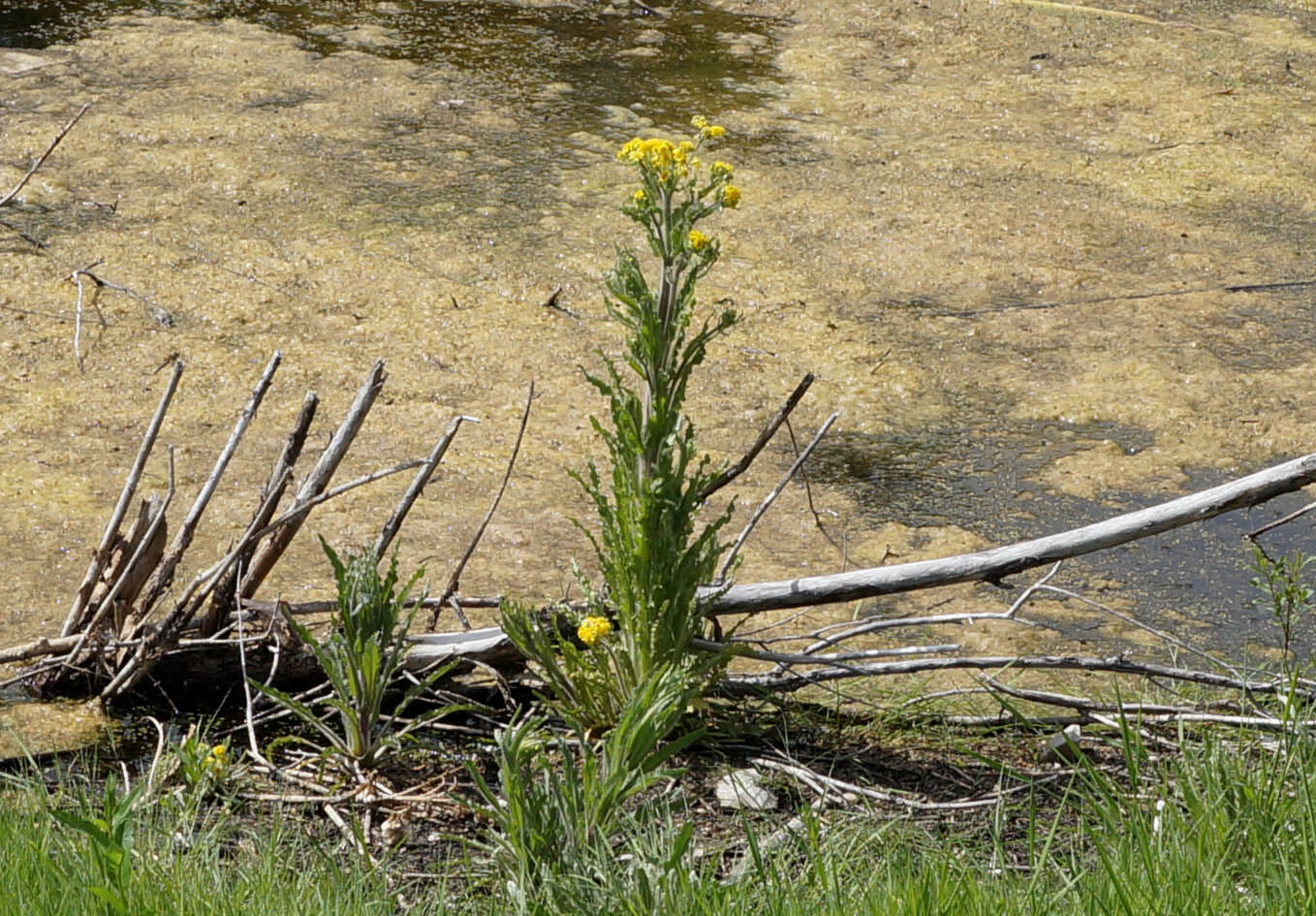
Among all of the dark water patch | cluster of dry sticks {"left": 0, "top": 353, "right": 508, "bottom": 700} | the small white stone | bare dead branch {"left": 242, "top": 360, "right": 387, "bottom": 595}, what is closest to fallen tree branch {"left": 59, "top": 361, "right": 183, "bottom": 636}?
cluster of dry sticks {"left": 0, "top": 353, "right": 508, "bottom": 700}

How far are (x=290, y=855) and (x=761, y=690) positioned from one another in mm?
813

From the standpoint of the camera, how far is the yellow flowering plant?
85.6 inches

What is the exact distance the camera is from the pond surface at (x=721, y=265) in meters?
3.40

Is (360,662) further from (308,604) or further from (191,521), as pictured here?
(191,521)

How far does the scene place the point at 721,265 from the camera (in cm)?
452

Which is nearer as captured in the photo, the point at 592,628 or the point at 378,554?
the point at 592,628

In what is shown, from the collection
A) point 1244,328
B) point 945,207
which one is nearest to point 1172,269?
point 1244,328

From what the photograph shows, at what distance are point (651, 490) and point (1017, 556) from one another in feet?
2.03

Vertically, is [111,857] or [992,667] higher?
[111,857]

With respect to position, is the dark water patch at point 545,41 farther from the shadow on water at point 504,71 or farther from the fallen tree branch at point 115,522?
the fallen tree branch at point 115,522

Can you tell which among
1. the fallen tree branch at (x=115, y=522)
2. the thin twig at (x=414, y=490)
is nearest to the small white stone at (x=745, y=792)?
the thin twig at (x=414, y=490)

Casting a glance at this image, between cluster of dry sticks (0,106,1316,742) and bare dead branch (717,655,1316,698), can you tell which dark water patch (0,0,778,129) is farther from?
bare dead branch (717,655,1316,698)

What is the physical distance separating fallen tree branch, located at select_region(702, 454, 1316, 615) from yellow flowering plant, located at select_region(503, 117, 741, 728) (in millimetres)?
121

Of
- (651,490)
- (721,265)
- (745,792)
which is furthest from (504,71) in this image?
(745,792)
